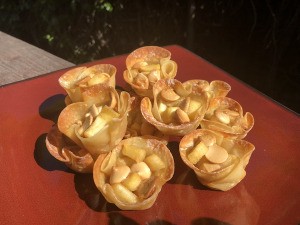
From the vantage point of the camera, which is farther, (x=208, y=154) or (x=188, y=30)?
(x=188, y=30)

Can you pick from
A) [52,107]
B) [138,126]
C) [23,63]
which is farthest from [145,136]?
[23,63]

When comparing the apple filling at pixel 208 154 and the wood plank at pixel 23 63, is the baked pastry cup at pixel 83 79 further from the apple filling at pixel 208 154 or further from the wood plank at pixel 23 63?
the wood plank at pixel 23 63

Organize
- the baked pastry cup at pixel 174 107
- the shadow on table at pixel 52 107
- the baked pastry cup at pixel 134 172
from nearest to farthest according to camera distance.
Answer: the baked pastry cup at pixel 134 172
the baked pastry cup at pixel 174 107
the shadow on table at pixel 52 107

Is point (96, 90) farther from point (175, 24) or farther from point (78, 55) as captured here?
point (78, 55)

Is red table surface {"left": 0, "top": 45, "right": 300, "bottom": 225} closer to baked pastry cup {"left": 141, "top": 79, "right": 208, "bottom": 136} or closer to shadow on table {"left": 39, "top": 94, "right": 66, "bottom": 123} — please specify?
shadow on table {"left": 39, "top": 94, "right": 66, "bottom": 123}

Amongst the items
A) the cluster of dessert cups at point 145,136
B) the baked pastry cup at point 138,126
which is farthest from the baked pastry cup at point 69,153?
the baked pastry cup at point 138,126

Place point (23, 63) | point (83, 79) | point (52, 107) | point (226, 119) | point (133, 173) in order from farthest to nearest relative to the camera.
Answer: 1. point (23, 63)
2. point (52, 107)
3. point (83, 79)
4. point (226, 119)
5. point (133, 173)

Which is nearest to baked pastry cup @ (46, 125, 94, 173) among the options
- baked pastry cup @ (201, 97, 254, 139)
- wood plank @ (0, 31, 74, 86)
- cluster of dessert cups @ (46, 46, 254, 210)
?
cluster of dessert cups @ (46, 46, 254, 210)

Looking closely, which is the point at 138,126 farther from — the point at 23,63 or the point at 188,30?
the point at 188,30

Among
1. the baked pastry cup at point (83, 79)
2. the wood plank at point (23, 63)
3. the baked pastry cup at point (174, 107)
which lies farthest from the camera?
the wood plank at point (23, 63)
